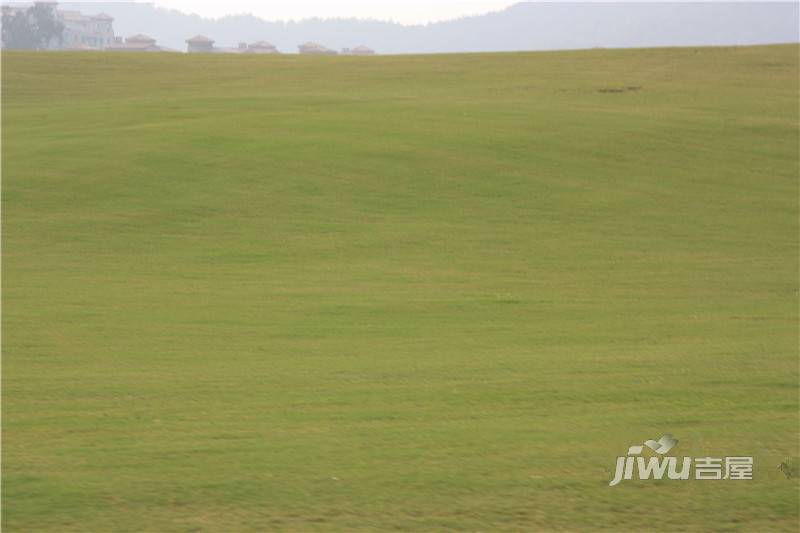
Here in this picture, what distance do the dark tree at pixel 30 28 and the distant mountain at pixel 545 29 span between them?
41.6 meters

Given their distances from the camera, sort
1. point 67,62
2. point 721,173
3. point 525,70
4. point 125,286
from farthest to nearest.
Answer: point 67,62, point 525,70, point 721,173, point 125,286

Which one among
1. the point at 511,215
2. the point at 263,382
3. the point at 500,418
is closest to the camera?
the point at 500,418

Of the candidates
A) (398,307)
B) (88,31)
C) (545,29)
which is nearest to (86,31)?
(88,31)

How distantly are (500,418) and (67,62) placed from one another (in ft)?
139

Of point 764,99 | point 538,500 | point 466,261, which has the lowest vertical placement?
point 538,500

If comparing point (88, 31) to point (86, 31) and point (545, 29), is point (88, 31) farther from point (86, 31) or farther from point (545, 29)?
point (545, 29)

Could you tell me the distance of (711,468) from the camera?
7.14 m

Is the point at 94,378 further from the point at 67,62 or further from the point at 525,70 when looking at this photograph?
the point at 67,62

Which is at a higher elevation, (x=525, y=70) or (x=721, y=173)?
(x=525, y=70)

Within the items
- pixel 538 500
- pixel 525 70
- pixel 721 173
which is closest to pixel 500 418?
pixel 538 500

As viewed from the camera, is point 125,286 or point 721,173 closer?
point 125,286

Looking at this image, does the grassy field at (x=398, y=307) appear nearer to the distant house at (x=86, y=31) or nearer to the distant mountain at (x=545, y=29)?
the distant mountain at (x=545, y=29)

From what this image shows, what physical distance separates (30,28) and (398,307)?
317 ft

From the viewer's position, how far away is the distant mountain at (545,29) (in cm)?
12081
